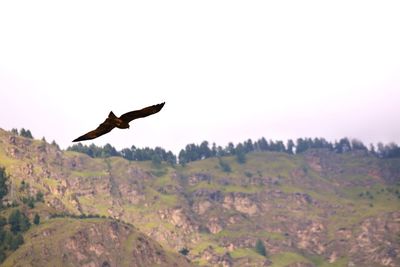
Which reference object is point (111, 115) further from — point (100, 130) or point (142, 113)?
point (100, 130)

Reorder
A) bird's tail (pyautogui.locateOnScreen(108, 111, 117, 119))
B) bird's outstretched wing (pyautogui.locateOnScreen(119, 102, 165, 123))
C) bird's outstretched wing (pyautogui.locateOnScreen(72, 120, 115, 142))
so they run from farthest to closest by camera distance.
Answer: bird's outstretched wing (pyautogui.locateOnScreen(72, 120, 115, 142)) → bird's outstretched wing (pyautogui.locateOnScreen(119, 102, 165, 123)) → bird's tail (pyautogui.locateOnScreen(108, 111, 117, 119))

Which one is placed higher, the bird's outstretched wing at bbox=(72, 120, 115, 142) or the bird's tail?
the bird's tail

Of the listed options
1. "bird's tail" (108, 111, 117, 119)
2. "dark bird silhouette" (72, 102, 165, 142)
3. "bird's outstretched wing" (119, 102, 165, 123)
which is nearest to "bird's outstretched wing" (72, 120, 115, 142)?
"dark bird silhouette" (72, 102, 165, 142)

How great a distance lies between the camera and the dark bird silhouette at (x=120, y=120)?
30.3m

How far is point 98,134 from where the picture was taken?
31.2m

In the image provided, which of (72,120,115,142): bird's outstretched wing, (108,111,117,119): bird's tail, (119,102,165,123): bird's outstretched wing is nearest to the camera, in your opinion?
(108,111,117,119): bird's tail

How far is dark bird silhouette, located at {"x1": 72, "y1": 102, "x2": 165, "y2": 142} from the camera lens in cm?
3033

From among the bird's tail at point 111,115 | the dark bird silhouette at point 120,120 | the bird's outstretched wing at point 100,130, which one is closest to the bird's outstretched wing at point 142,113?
the dark bird silhouette at point 120,120

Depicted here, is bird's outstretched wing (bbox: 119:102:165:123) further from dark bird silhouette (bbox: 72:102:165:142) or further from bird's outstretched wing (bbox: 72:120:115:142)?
bird's outstretched wing (bbox: 72:120:115:142)

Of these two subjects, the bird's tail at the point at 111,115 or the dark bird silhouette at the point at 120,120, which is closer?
the bird's tail at the point at 111,115

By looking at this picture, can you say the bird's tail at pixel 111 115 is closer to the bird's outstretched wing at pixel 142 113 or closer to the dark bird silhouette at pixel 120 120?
the dark bird silhouette at pixel 120 120

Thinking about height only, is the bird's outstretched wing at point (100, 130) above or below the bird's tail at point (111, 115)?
below

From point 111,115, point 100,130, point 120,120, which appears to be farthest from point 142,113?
point 100,130

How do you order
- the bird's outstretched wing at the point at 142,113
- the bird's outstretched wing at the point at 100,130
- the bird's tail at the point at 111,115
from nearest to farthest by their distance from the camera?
the bird's tail at the point at 111,115 < the bird's outstretched wing at the point at 142,113 < the bird's outstretched wing at the point at 100,130
